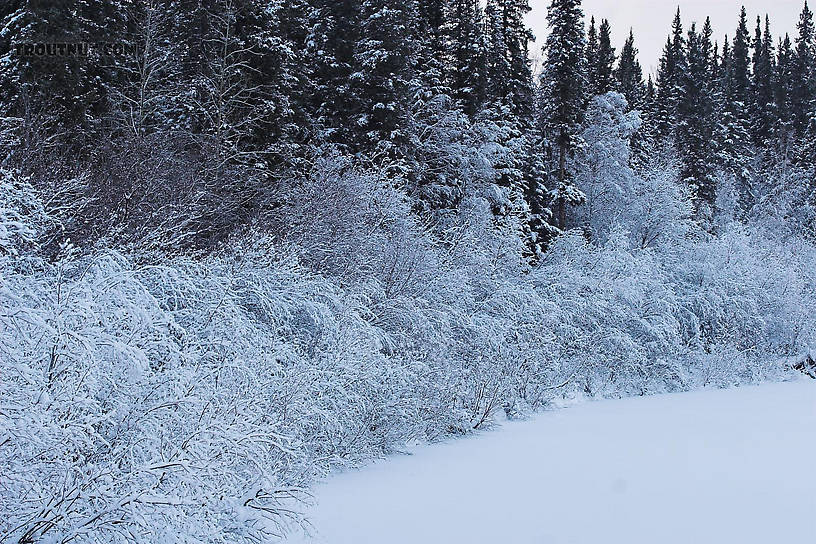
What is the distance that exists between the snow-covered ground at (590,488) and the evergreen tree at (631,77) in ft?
103

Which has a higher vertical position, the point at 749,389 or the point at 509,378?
the point at 509,378

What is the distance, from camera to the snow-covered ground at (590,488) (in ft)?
19.7

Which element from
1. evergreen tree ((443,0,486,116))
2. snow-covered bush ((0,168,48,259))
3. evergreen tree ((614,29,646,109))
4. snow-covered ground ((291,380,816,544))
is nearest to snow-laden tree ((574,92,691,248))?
evergreen tree ((443,0,486,116))

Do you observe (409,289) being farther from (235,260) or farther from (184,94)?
(184,94)

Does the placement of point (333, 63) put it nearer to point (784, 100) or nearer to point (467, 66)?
point (467, 66)

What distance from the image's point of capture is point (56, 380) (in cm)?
420

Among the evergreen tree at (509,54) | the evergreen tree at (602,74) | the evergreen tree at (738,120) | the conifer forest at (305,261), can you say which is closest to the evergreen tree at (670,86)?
the evergreen tree at (738,120)

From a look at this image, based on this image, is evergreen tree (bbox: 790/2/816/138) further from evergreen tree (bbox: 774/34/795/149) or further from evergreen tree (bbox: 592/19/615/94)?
evergreen tree (bbox: 592/19/615/94)

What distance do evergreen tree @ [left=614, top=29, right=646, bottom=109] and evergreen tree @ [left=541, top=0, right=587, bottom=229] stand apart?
1257cm

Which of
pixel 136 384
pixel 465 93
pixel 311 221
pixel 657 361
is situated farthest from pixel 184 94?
pixel 136 384

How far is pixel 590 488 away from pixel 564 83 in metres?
21.6

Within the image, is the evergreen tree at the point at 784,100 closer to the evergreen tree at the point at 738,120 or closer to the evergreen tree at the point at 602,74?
the evergreen tree at the point at 738,120

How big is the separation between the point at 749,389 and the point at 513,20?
49.3 feet

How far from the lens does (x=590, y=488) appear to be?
24.4 feet
